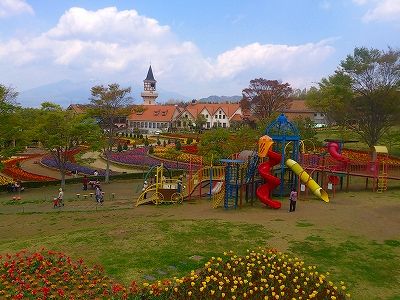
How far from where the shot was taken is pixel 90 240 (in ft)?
55.2

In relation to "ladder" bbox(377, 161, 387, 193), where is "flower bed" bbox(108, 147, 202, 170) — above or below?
below

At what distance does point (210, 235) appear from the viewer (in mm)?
17594


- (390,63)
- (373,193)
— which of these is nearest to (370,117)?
(390,63)

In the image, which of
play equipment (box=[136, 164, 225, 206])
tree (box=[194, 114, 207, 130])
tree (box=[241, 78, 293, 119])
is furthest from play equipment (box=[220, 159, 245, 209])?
tree (box=[194, 114, 207, 130])

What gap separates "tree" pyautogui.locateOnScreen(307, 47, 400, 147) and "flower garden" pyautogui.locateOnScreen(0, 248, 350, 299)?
3147 cm

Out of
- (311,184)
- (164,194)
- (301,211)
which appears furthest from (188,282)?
(311,184)

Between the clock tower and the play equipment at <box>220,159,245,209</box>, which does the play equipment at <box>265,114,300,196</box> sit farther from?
the clock tower

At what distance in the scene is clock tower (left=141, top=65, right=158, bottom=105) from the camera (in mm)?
138375

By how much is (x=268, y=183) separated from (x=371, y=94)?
912 inches

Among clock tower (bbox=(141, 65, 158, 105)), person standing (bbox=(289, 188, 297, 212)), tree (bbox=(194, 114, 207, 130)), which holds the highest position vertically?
clock tower (bbox=(141, 65, 158, 105))

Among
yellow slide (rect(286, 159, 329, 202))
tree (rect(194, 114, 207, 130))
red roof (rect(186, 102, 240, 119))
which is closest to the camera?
yellow slide (rect(286, 159, 329, 202))

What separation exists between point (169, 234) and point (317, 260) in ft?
20.0

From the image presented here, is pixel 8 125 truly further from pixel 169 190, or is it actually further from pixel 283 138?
pixel 283 138

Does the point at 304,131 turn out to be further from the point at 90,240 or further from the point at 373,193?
the point at 90,240
